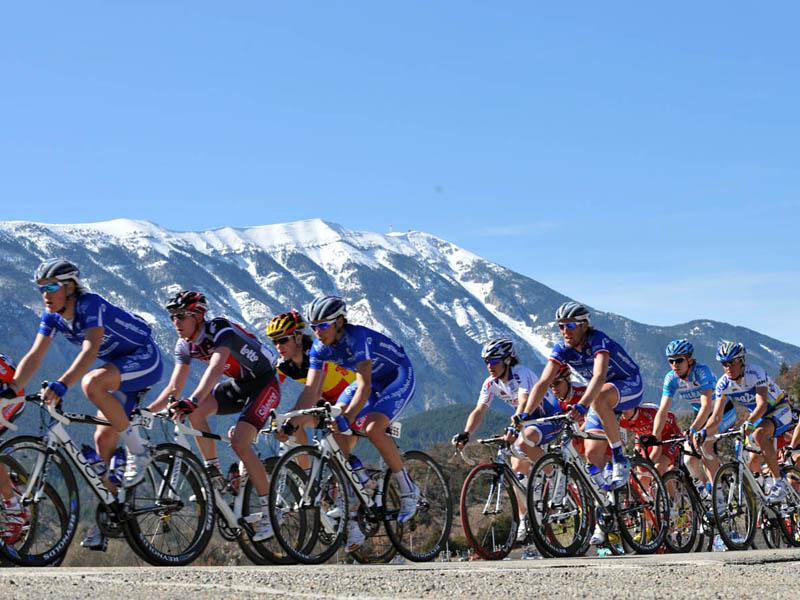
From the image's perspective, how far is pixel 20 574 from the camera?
884 cm

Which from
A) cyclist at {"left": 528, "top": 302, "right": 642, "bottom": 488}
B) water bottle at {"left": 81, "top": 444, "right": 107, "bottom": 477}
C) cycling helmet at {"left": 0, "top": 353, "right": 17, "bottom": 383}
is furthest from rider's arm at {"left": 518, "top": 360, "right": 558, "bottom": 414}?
cycling helmet at {"left": 0, "top": 353, "right": 17, "bottom": 383}

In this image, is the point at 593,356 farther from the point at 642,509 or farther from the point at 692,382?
the point at 692,382

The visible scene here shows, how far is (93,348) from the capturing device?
10.7 metres

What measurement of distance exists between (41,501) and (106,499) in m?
0.59

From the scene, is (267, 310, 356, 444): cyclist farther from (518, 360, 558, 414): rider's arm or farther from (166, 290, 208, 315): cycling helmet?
(518, 360, 558, 414): rider's arm

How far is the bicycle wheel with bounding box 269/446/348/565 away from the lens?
11.5 m

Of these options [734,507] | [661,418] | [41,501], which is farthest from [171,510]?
[734,507]

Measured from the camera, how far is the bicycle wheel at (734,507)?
15930 millimetres

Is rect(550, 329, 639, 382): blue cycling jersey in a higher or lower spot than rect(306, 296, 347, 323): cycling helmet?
lower

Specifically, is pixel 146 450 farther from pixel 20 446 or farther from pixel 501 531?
pixel 501 531

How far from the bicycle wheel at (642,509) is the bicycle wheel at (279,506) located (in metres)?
4.07

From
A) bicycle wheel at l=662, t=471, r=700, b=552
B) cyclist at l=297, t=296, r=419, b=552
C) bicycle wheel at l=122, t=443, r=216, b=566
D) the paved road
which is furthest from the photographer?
bicycle wheel at l=662, t=471, r=700, b=552

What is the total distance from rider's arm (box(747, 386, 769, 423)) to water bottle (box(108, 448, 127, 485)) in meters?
9.53

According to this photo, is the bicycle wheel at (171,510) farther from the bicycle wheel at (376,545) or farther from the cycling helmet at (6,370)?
the bicycle wheel at (376,545)
